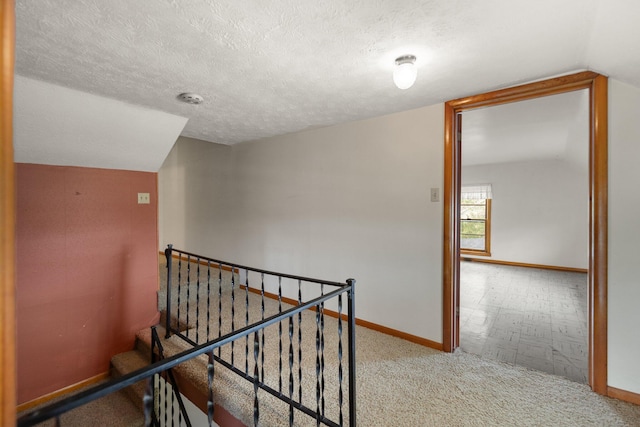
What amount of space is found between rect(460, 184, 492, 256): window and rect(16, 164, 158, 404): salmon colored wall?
6.08 meters

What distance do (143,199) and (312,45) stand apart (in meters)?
2.48

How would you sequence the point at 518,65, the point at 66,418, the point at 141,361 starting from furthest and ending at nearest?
the point at 141,361, the point at 66,418, the point at 518,65

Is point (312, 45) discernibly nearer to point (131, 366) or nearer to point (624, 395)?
point (624, 395)

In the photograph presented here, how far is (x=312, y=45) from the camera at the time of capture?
151 cm

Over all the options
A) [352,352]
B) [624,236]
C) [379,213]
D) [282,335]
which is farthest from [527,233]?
[352,352]

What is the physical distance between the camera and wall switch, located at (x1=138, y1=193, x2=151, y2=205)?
2.93 meters

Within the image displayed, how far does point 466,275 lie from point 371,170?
3716 millimetres

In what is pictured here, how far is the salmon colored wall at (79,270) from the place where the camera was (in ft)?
7.70

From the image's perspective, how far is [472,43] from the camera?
148 cm

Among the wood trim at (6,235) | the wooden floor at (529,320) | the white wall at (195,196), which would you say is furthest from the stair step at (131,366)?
the wooden floor at (529,320)

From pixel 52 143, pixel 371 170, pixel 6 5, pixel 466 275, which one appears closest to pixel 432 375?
pixel 371 170

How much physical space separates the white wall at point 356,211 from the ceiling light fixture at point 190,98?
52.3 inches

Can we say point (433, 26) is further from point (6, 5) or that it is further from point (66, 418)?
point (66, 418)

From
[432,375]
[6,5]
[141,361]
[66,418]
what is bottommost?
[66,418]
